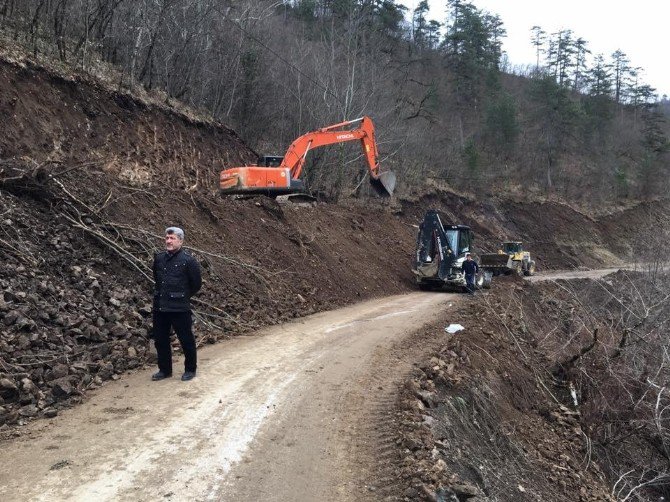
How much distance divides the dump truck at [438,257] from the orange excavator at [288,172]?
215 centimetres

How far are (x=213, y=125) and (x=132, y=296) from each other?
11.9 m

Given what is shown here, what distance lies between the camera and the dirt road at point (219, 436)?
392 cm

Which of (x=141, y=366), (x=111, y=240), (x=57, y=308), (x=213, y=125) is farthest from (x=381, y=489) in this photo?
(x=213, y=125)

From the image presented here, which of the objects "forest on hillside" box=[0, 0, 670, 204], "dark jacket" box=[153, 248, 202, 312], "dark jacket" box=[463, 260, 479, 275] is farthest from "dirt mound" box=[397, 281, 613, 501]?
"forest on hillside" box=[0, 0, 670, 204]

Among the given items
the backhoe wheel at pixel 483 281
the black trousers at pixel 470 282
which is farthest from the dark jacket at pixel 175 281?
the backhoe wheel at pixel 483 281

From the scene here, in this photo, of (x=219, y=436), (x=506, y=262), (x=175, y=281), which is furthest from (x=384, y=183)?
(x=219, y=436)

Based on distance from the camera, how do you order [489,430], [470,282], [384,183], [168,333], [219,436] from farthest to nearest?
[384,183]
[470,282]
[489,430]
[168,333]
[219,436]

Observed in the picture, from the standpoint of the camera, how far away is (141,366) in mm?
6781

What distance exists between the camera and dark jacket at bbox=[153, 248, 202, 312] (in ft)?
20.2

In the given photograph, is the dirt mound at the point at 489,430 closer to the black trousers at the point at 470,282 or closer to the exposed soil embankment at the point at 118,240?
the exposed soil embankment at the point at 118,240

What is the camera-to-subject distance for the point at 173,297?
6145 millimetres

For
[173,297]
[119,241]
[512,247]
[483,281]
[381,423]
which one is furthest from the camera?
[512,247]

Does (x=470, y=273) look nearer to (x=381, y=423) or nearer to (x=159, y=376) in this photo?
(x=381, y=423)

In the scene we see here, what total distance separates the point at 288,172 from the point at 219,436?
11.8 meters
